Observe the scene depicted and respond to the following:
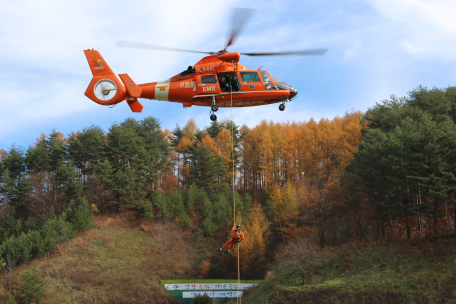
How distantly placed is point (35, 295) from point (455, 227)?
38154mm

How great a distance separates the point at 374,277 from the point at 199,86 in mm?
21606

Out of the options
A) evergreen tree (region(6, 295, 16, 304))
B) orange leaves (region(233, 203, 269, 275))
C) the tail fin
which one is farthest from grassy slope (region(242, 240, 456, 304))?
the tail fin

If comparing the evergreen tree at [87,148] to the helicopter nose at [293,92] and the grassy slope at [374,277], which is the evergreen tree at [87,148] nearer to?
the grassy slope at [374,277]

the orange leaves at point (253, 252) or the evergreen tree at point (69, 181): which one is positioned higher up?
the evergreen tree at point (69, 181)

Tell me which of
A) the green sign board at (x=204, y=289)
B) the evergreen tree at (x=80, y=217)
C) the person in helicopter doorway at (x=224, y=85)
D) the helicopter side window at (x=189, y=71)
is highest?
the helicopter side window at (x=189, y=71)

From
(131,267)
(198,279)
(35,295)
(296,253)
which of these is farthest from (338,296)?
(35,295)

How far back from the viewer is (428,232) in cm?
3325

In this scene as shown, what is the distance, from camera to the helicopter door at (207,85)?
58.0 ft

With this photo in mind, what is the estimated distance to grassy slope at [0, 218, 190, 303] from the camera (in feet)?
116

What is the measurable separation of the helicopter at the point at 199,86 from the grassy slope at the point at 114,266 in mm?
24784

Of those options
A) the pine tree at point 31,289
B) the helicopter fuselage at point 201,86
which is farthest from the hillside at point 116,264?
the helicopter fuselage at point 201,86

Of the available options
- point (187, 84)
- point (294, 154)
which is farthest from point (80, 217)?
point (294, 154)

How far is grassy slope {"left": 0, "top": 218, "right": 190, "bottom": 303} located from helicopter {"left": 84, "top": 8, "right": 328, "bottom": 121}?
24784 millimetres

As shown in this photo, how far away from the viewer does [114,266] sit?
131 ft
